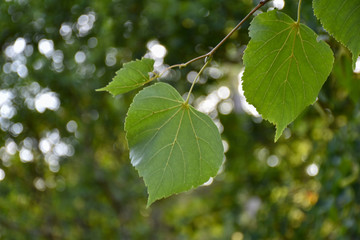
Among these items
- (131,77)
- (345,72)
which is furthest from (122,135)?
(131,77)

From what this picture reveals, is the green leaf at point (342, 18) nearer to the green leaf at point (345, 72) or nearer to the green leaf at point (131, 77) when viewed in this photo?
the green leaf at point (131, 77)

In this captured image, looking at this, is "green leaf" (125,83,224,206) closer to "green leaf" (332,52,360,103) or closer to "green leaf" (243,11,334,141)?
"green leaf" (243,11,334,141)

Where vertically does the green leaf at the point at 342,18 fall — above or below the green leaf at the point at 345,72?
above

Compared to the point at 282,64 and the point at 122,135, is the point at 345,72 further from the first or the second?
the point at 122,135

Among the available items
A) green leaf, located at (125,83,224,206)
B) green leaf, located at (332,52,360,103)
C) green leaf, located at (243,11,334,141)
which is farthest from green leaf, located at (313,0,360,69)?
green leaf, located at (332,52,360,103)

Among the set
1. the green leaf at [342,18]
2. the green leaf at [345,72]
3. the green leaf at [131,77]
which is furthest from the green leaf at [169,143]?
the green leaf at [345,72]

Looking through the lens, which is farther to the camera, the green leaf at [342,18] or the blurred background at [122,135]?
the blurred background at [122,135]

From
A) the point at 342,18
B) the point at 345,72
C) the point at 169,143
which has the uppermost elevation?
the point at 342,18
